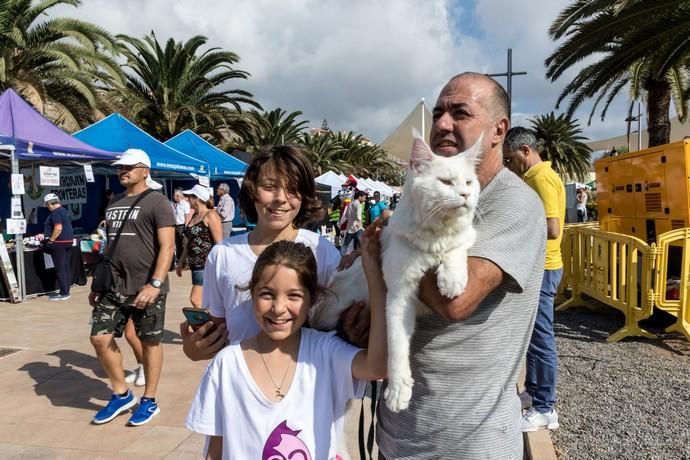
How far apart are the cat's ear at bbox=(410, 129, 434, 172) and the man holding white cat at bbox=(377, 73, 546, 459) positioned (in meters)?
0.26

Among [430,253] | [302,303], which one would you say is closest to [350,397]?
[302,303]

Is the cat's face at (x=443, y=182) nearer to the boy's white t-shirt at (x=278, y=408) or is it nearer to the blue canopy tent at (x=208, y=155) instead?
the boy's white t-shirt at (x=278, y=408)

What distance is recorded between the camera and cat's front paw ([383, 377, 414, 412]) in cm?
162

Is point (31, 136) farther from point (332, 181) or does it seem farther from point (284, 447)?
point (332, 181)

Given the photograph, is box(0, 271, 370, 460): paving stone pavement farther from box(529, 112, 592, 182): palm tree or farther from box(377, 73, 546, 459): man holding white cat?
box(529, 112, 592, 182): palm tree

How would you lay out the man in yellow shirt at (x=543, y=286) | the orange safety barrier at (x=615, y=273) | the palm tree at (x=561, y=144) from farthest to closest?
1. the palm tree at (x=561, y=144)
2. the orange safety barrier at (x=615, y=273)
3. the man in yellow shirt at (x=543, y=286)

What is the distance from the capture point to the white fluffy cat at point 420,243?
1.60 m

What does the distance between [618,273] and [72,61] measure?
16.0 meters

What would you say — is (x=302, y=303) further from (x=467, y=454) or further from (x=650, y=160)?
(x=650, y=160)

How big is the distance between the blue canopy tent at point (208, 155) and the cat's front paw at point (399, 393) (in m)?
13.7

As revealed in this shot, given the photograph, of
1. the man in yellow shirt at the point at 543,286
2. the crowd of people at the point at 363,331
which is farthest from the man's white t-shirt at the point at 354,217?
the crowd of people at the point at 363,331

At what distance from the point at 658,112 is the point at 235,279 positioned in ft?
44.7

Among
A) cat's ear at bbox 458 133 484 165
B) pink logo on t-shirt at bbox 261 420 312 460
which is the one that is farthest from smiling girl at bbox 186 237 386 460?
cat's ear at bbox 458 133 484 165

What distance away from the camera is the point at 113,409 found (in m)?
4.09
